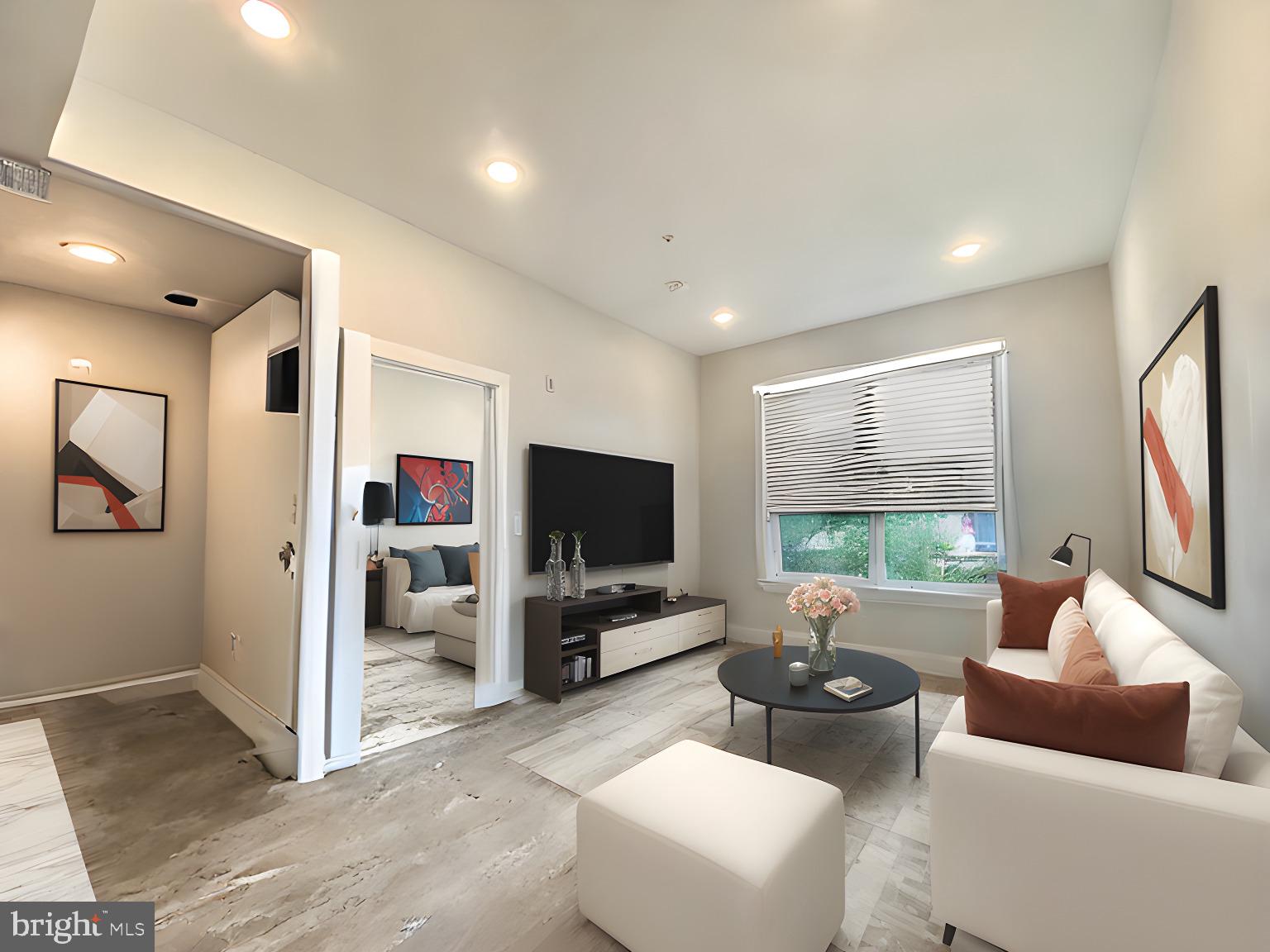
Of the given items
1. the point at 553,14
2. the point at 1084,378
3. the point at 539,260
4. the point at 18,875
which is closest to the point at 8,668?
the point at 18,875

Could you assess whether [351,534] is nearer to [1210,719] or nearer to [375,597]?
[1210,719]

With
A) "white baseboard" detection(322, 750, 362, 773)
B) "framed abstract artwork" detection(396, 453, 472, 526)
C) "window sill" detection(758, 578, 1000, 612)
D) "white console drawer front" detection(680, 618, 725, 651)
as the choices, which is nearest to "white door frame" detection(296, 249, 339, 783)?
"white baseboard" detection(322, 750, 362, 773)

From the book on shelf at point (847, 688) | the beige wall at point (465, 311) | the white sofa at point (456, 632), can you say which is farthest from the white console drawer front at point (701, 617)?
the book on shelf at point (847, 688)

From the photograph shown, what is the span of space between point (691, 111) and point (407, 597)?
4.80m

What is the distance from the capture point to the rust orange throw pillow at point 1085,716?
128 centimetres

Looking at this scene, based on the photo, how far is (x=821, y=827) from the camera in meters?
1.50

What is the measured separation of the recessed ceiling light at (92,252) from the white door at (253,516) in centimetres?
54

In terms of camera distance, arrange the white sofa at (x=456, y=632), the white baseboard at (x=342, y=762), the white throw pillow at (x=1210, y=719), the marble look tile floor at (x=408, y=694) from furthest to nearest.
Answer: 1. the white sofa at (x=456, y=632)
2. the marble look tile floor at (x=408, y=694)
3. the white baseboard at (x=342, y=762)
4. the white throw pillow at (x=1210, y=719)

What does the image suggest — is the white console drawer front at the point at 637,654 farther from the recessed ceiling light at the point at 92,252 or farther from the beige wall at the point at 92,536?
the recessed ceiling light at the point at 92,252

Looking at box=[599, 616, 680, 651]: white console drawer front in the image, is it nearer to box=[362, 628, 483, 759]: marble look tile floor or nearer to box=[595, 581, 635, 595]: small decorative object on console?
box=[595, 581, 635, 595]: small decorative object on console

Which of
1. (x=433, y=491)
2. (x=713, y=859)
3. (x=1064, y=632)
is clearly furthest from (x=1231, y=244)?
(x=433, y=491)

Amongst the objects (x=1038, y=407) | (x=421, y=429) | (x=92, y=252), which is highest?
(x=92, y=252)

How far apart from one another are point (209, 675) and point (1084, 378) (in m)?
5.88

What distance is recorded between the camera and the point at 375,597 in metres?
5.64
